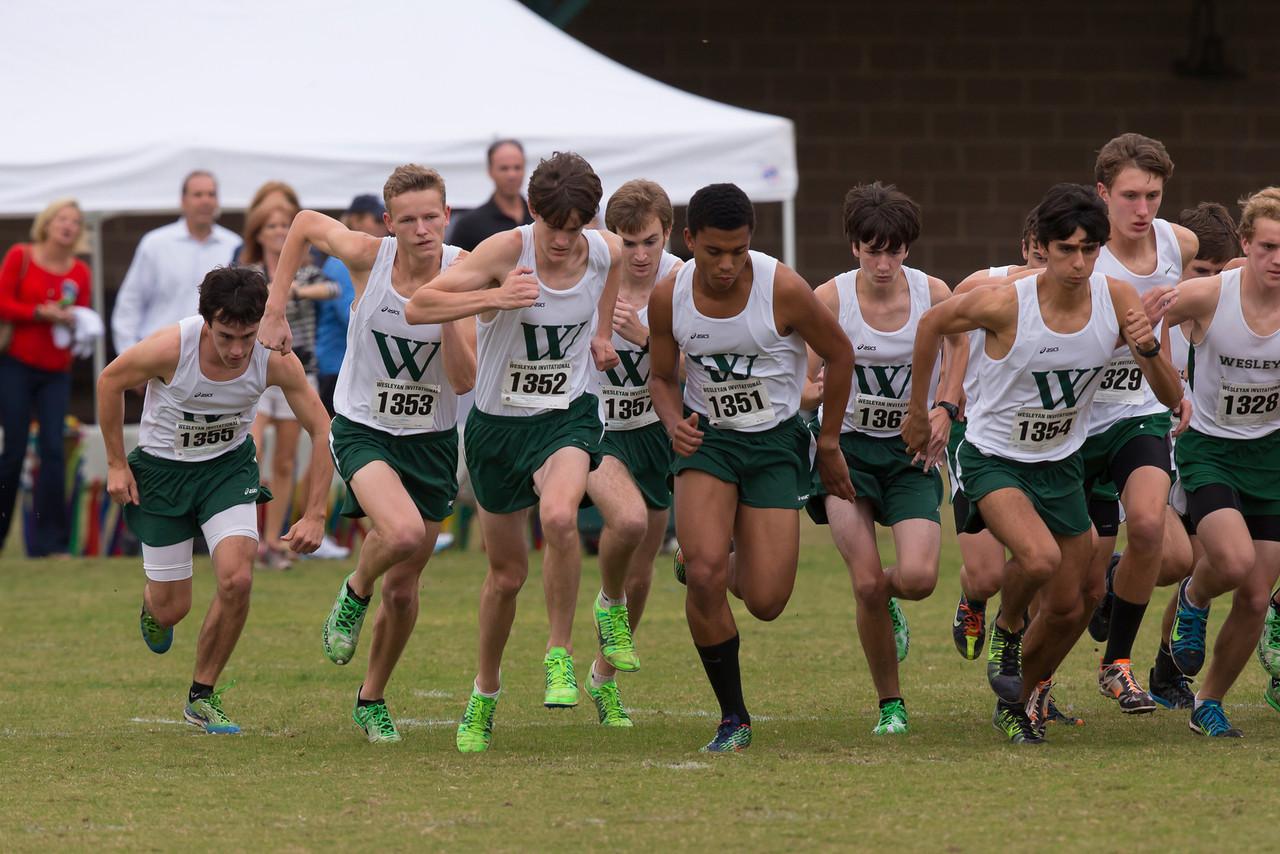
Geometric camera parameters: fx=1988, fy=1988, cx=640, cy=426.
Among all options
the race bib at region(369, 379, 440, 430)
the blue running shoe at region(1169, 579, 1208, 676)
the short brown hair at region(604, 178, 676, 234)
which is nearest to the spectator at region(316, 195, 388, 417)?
the short brown hair at region(604, 178, 676, 234)

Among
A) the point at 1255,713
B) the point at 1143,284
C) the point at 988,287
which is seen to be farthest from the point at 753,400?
the point at 1255,713

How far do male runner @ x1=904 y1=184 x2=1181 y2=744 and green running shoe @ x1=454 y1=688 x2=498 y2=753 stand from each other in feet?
5.28

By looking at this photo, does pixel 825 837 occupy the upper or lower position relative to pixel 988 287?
lower

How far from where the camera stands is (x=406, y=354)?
6.64 metres

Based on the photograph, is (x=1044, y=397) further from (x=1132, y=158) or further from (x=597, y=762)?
(x=597, y=762)

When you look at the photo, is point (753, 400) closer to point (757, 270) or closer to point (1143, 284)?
point (757, 270)

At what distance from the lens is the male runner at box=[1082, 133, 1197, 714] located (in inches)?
253

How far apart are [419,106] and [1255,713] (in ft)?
23.6

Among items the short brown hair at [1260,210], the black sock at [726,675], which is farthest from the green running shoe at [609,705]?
the short brown hair at [1260,210]

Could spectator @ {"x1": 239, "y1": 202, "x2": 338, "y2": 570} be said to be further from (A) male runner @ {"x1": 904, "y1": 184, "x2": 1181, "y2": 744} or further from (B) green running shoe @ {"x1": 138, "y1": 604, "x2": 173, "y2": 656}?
(A) male runner @ {"x1": 904, "y1": 184, "x2": 1181, "y2": 744}

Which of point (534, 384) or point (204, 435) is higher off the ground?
point (534, 384)

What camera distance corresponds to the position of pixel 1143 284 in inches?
270

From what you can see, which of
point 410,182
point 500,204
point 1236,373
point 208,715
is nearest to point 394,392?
point 410,182

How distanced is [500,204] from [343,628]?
4640mm
